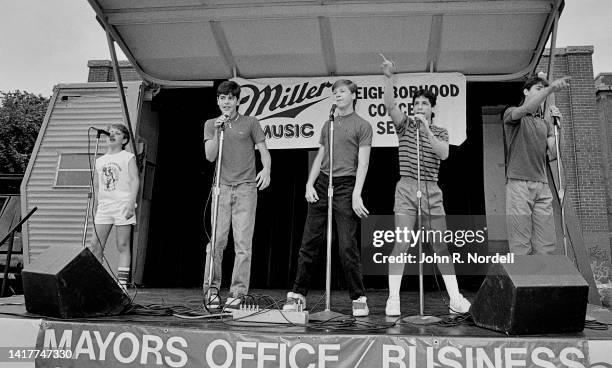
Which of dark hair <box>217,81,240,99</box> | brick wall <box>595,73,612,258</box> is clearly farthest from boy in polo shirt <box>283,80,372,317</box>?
brick wall <box>595,73,612,258</box>

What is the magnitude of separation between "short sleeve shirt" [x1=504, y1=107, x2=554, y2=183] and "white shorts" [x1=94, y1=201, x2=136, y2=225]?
3013 millimetres

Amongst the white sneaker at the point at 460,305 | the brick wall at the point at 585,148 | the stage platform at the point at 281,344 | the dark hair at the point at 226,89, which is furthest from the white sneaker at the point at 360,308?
the brick wall at the point at 585,148

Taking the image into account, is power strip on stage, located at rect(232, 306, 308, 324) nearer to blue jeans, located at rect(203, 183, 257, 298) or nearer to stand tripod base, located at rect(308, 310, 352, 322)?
stand tripod base, located at rect(308, 310, 352, 322)

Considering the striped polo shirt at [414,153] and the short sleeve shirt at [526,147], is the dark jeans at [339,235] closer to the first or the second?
the striped polo shirt at [414,153]

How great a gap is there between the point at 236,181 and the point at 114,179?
1.26m

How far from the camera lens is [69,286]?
2.71 m

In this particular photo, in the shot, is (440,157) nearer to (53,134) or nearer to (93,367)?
(93,367)

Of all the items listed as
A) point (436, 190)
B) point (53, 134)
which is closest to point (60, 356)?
point (436, 190)

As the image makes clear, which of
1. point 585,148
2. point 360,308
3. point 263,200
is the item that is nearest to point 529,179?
point 360,308

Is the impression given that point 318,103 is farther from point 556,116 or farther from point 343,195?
point 556,116

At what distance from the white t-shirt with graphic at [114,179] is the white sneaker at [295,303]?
1.77 meters

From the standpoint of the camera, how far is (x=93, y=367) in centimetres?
249

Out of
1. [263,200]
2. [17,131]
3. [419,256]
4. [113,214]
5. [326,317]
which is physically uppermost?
[17,131]

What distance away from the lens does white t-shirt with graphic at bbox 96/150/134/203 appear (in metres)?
3.94
